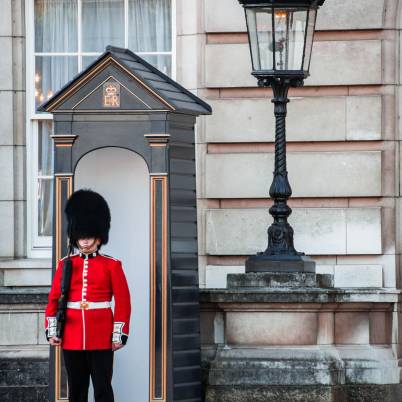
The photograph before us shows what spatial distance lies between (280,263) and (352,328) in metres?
0.77

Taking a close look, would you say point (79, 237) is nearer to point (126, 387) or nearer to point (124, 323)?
point (124, 323)

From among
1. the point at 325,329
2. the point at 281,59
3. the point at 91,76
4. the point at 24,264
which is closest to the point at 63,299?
the point at 91,76

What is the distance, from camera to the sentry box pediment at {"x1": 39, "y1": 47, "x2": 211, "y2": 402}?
377 inches

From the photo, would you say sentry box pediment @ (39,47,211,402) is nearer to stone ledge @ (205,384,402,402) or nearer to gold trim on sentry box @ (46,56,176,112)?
gold trim on sentry box @ (46,56,176,112)

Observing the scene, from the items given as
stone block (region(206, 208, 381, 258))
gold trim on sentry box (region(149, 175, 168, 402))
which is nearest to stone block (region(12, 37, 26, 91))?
stone block (region(206, 208, 381, 258))

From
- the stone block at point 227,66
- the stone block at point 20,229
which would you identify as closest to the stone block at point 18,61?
the stone block at point 20,229

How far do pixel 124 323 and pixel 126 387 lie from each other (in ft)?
3.39

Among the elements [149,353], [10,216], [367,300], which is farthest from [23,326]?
[367,300]

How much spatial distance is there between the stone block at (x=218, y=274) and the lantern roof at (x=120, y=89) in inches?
90.1

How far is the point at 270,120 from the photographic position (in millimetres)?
11703

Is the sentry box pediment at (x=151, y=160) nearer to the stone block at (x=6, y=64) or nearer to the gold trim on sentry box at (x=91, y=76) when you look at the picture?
the gold trim on sentry box at (x=91, y=76)

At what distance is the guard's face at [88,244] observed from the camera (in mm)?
9297

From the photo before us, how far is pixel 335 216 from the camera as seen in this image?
457 inches

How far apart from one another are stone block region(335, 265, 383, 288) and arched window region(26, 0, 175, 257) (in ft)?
6.92
